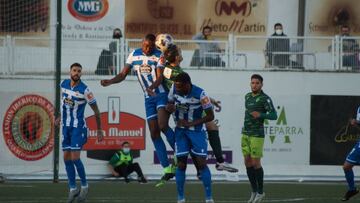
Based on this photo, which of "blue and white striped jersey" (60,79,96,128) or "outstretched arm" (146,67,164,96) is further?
"blue and white striped jersey" (60,79,96,128)

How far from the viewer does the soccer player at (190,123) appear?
19.1 metres

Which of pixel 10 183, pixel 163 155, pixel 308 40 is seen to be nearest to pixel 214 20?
pixel 308 40

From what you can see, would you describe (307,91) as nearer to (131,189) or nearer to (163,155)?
(131,189)

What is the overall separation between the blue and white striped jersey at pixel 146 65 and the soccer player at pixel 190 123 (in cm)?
124

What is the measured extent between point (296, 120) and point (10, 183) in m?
8.01

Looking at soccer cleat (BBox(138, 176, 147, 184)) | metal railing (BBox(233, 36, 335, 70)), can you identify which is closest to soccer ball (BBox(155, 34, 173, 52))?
soccer cleat (BBox(138, 176, 147, 184))

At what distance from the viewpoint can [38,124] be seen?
29.6 metres

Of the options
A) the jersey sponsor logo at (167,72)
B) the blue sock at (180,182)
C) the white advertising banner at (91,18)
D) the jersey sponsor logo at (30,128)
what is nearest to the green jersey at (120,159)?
the jersey sponsor logo at (30,128)

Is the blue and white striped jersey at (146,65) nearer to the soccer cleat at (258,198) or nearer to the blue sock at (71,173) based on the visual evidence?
the blue sock at (71,173)

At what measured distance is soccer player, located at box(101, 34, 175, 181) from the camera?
Answer: 2034cm

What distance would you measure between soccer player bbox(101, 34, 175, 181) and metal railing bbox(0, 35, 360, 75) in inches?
350

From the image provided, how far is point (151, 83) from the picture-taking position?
67.2ft

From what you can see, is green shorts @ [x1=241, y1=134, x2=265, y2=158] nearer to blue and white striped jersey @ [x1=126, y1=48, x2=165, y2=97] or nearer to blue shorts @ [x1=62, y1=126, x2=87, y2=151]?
blue and white striped jersey @ [x1=126, y1=48, x2=165, y2=97]

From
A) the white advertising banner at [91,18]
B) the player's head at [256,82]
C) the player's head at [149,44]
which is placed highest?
the white advertising banner at [91,18]
